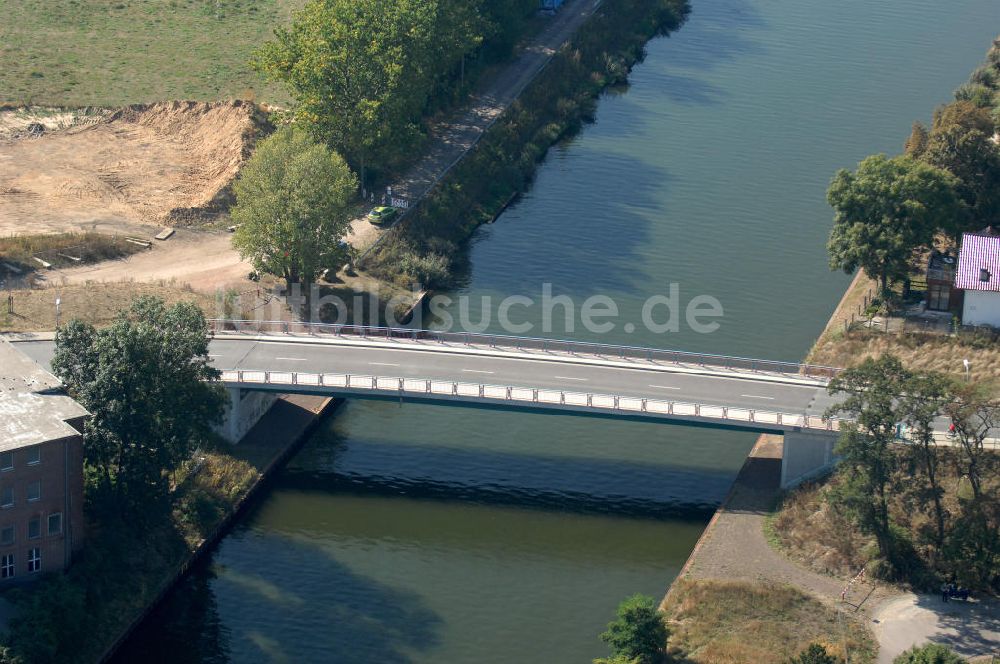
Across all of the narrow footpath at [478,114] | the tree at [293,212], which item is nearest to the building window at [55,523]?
the tree at [293,212]

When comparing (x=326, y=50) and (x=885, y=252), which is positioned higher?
(x=326, y=50)

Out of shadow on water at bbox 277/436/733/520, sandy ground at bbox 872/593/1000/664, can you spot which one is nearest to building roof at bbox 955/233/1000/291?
shadow on water at bbox 277/436/733/520

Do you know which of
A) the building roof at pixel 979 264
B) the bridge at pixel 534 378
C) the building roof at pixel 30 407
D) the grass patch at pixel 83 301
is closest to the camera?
the building roof at pixel 30 407

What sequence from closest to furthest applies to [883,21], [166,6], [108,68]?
[108,68], [166,6], [883,21]

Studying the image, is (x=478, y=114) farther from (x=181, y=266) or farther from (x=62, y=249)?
(x=62, y=249)

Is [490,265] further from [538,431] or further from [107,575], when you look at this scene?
[107,575]

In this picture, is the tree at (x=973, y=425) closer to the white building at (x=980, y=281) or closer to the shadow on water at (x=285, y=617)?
the white building at (x=980, y=281)

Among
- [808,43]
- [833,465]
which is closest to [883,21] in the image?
[808,43]

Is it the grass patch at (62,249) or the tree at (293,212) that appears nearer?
the tree at (293,212)
